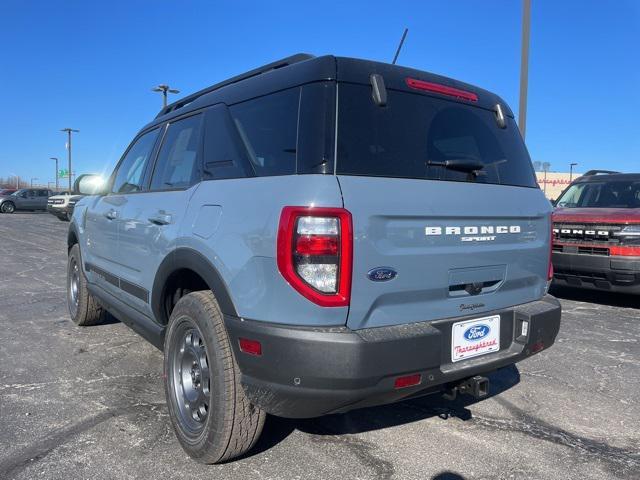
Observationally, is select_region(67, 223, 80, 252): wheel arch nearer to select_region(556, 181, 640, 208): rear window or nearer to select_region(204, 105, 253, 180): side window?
select_region(204, 105, 253, 180): side window

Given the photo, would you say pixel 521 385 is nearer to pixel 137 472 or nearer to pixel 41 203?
pixel 137 472

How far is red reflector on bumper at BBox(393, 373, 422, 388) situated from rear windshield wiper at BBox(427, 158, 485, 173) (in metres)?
1.01

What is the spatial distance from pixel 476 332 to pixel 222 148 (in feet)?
5.31

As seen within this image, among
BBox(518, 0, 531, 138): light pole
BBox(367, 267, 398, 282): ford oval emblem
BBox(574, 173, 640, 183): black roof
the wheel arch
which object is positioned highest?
BBox(518, 0, 531, 138): light pole

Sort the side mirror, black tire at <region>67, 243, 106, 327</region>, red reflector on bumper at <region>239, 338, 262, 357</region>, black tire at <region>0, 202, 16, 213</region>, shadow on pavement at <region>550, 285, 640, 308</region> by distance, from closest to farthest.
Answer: red reflector on bumper at <region>239, 338, 262, 357</region>, the side mirror, black tire at <region>67, 243, 106, 327</region>, shadow on pavement at <region>550, 285, 640, 308</region>, black tire at <region>0, 202, 16, 213</region>

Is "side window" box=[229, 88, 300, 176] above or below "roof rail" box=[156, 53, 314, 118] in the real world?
below

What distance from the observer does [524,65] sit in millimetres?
8953

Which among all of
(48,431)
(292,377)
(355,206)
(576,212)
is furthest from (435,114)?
(576,212)

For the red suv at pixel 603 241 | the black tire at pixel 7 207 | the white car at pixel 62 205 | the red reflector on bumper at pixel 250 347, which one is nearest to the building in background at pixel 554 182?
the white car at pixel 62 205

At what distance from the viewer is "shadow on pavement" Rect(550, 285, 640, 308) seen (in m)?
7.06

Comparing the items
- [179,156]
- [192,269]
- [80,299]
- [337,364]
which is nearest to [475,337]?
[337,364]

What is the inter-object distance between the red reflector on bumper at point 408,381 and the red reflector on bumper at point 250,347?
0.60 meters

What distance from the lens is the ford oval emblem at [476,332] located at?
98.1 inches

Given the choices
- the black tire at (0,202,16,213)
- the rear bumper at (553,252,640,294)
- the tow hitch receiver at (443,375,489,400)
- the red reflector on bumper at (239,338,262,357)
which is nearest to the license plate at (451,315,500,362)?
the tow hitch receiver at (443,375,489,400)
